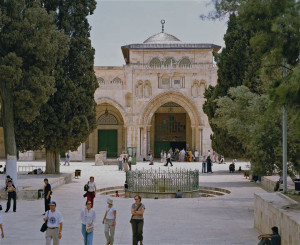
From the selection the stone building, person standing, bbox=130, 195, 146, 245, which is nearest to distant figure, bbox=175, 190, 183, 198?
person standing, bbox=130, 195, 146, 245

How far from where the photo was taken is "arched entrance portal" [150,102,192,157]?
1645 inches

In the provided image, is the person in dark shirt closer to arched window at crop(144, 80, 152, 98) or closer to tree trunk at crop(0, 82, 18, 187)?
tree trunk at crop(0, 82, 18, 187)

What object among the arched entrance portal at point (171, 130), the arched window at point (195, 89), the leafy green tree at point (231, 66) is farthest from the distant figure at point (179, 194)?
the arched entrance portal at point (171, 130)

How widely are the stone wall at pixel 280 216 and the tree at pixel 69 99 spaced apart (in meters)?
11.6

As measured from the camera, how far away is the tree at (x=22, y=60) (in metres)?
15.7

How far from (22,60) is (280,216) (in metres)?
11.1

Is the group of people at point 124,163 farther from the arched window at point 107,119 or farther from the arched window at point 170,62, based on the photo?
the arched window at point 107,119

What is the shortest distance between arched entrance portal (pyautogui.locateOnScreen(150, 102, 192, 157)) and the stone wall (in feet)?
101

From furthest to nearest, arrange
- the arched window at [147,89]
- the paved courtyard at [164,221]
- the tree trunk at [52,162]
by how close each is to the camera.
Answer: the arched window at [147,89] → the tree trunk at [52,162] → the paved courtyard at [164,221]

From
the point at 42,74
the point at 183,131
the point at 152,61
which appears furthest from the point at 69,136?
the point at 183,131

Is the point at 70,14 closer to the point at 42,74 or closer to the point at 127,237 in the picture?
the point at 42,74

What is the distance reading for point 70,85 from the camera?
67.8 ft

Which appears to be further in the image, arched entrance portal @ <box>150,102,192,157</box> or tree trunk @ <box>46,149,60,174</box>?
arched entrance portal @ <box>150,102,192,157</box>

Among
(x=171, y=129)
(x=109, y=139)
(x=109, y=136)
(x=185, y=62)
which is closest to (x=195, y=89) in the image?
(x=185, y=62)
